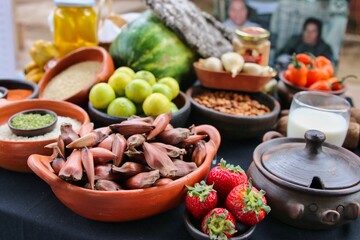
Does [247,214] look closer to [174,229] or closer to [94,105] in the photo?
[174,229]

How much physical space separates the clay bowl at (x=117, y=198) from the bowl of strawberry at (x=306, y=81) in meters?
0.77

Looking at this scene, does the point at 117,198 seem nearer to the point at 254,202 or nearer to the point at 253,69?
the point at 254,202

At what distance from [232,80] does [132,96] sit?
381 millimetres

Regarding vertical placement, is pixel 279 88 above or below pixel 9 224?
above

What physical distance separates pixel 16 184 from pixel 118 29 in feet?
3.12

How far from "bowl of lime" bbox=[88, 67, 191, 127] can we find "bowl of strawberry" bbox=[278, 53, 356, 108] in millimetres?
462

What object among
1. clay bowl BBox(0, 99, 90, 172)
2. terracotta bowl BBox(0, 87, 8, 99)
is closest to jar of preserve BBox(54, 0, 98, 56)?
terracotta bowl BBox(0, 87, 8, 99)

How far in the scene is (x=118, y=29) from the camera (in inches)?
68.9

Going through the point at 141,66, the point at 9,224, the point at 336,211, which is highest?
the point at 141,66

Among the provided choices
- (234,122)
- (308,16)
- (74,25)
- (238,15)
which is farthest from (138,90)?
(308,16)

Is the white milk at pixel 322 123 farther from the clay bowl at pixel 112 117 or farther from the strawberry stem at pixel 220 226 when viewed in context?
the strawberry stem at pixel 220 226

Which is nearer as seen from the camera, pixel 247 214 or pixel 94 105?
pixel 247 214

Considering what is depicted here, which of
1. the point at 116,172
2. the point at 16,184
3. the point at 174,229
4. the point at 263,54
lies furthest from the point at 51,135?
the point at 263,54

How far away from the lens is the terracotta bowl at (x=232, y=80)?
1.35 meters
